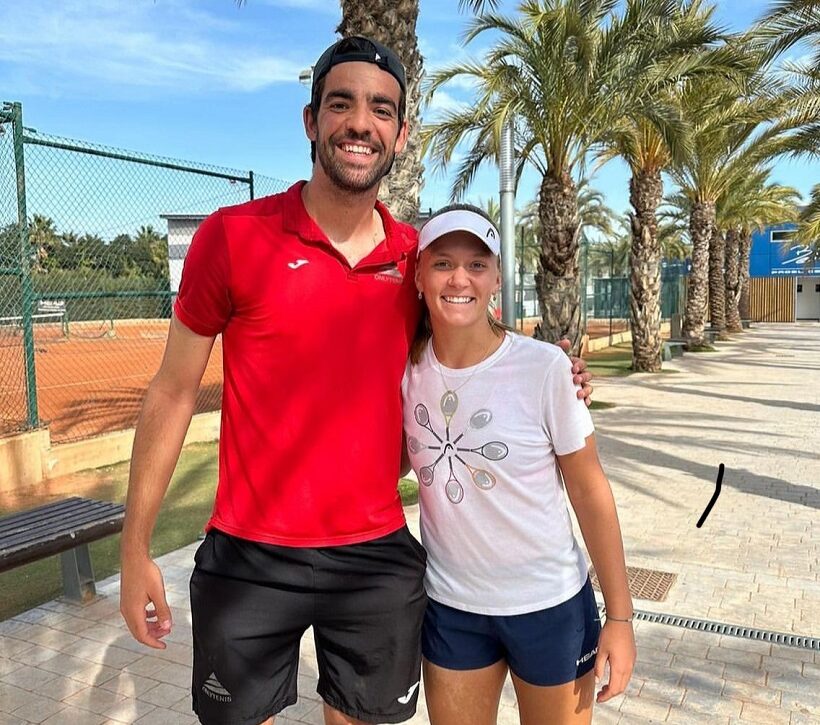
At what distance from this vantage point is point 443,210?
1890 mm

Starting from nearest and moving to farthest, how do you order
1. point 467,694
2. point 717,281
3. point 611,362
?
point 467,694 < point 611,362 < point 717,281

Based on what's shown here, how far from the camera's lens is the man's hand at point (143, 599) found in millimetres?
1791

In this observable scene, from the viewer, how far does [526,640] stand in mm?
1790

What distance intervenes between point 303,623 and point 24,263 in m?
6.28

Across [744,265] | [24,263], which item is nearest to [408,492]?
[24,263]

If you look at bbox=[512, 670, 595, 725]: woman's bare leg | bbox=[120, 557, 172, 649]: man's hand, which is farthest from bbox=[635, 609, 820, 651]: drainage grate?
bbox=[120, 557, 172, 649]: man's hand

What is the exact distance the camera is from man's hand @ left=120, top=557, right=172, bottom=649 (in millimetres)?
1791

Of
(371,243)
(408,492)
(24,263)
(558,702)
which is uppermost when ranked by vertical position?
(24,263)

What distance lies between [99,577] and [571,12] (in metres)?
9.02

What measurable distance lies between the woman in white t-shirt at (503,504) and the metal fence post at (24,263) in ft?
20.5

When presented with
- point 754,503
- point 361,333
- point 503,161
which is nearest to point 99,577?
point 361,333

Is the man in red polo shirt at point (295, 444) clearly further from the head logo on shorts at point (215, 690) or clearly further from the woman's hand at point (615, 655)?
the woman's hand at point (615, 655)

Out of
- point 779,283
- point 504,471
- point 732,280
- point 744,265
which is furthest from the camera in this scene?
point 779,283

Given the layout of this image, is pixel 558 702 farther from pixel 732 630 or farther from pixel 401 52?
pixel 401 52
